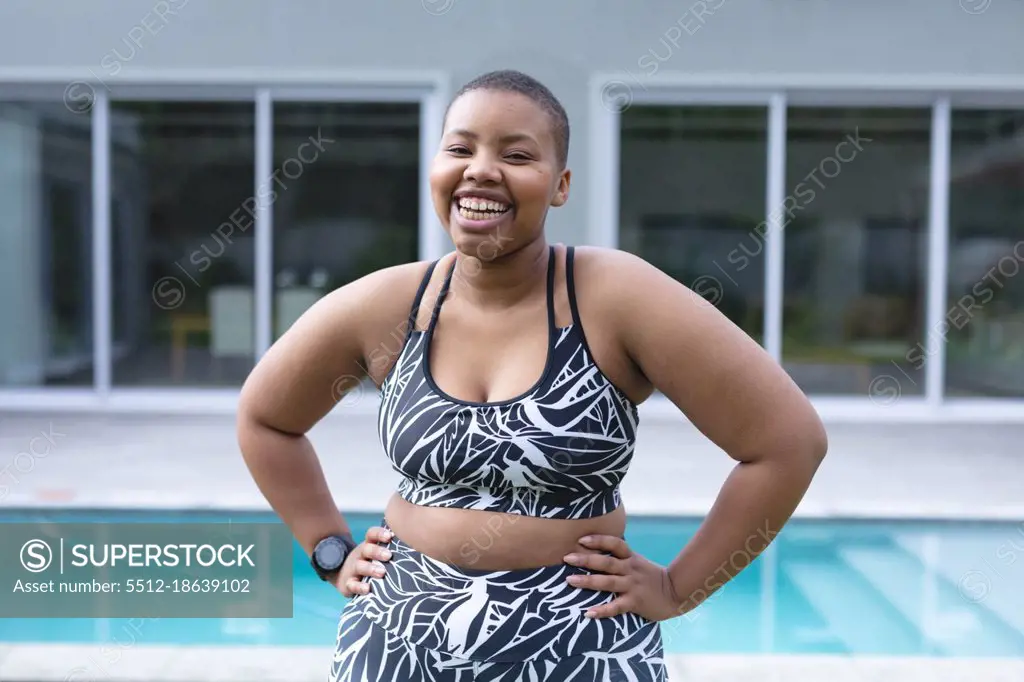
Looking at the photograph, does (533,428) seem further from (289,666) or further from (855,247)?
(855,247)

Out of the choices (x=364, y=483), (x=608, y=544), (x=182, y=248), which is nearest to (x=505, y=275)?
(x=608, y=544)

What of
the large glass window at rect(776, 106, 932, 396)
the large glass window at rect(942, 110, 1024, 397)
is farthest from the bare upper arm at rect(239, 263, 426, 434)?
the large glass window at rect(942, 110, 1024, 397)

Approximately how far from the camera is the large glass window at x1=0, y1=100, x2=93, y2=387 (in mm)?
7762

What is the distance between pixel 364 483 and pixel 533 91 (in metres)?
4.05

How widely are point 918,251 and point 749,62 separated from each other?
2.04 meters

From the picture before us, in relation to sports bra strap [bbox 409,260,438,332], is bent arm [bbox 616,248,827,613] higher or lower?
lower

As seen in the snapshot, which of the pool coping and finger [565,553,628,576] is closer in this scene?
finger [565,553,628,576]

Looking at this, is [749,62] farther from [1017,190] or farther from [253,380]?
[253,380]

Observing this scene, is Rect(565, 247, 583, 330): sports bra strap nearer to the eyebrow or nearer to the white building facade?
the eyebrow

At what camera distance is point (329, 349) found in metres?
1.21

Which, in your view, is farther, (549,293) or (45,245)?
(45,245)

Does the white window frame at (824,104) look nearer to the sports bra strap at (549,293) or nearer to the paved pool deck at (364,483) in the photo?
the paved pool deck at (364,483)

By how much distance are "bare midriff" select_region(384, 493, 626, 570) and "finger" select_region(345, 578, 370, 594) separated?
103 mm

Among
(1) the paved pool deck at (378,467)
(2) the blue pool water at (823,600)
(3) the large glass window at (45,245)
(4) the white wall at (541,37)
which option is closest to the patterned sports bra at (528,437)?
(2) the blue pool water at (823,600)
